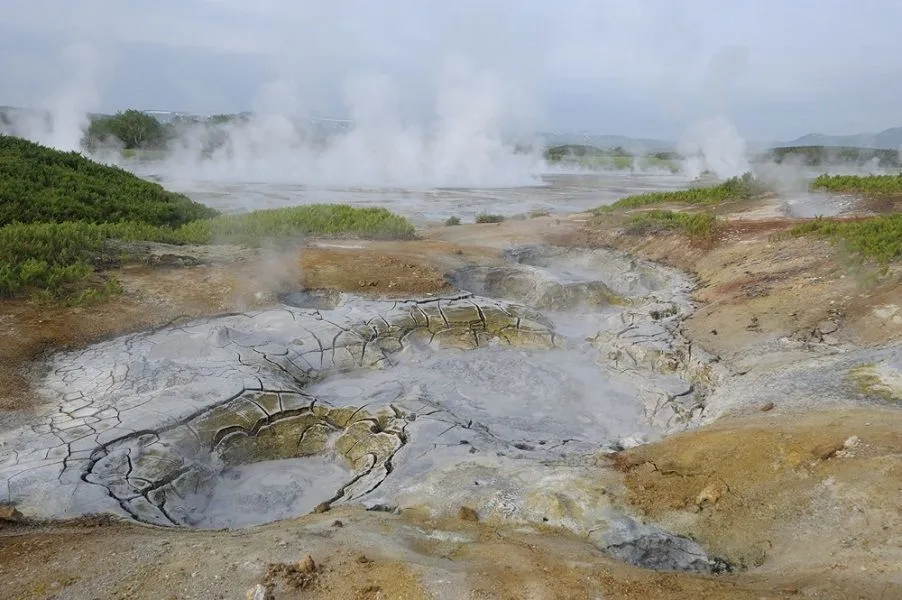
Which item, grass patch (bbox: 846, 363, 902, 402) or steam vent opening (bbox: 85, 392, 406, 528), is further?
grass patch (bbox: 846, 363, 902, 402)

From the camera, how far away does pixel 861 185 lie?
16.6 m

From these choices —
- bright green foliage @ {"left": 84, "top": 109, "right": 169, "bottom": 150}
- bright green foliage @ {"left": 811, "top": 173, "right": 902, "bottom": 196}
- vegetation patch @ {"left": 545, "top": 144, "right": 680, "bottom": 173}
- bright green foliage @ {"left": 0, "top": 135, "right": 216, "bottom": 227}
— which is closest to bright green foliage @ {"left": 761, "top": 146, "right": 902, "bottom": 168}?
vegetation patch @ {"left": 545, "top": 144, "right": 680, "bottom": 173}

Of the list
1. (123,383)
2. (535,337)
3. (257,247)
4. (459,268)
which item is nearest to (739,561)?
(535,337)

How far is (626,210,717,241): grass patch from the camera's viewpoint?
13.4 m

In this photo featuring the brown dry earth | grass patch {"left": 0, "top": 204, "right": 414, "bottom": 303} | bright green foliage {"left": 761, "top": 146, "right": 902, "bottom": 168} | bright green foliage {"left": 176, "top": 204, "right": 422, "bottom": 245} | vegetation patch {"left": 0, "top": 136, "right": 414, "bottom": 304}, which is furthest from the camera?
bright green foliage {"left": 761, "top": 146, "right": 902, "bottom": 168}

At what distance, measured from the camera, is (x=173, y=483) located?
16.8 feet

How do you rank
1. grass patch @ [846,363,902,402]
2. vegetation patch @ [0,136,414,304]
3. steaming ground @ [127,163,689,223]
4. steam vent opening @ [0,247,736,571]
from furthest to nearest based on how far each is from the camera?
steaming ground @ [127,163,689,223]
vegetation patch @ [0,136,414,304]
grass patch @ [846,363,902,402]
steam vent opening @ [0,247,736,571]

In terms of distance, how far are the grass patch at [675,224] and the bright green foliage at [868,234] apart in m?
1.96

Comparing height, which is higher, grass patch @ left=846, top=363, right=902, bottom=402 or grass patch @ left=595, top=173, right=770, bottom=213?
grass patch @ left=595, top=173, right=770, bottom=213

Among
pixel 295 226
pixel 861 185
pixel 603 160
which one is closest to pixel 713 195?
pixel 861 185

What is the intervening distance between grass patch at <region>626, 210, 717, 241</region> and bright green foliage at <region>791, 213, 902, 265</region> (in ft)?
6.42

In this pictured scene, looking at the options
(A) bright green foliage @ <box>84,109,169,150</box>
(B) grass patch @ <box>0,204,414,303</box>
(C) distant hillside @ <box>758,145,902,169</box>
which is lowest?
(B) grass patch @ <box>0,204,414,303</box>

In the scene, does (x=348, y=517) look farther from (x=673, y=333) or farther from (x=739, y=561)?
(x=673, y=333)

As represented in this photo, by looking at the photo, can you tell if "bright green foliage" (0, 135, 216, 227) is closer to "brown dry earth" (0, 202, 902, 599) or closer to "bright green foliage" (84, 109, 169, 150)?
"brown dry earth" (0, 202, 902, 599)
